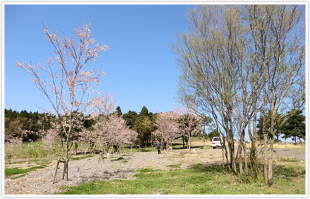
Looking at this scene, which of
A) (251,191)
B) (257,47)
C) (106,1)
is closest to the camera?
(106,1)

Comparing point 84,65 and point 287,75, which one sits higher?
point 84,65

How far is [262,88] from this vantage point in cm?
676

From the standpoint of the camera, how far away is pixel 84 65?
25.1 ft

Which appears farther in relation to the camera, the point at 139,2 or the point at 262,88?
the point at 262,88

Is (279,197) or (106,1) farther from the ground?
(106,1)

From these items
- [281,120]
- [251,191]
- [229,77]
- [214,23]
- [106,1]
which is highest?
[214,23]

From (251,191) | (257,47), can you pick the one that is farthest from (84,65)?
(251,191)

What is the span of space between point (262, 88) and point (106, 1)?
222 inches

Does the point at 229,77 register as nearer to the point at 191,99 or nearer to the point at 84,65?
the point at 191,99

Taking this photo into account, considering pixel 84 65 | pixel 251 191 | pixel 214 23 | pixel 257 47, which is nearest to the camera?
pixel 251 191

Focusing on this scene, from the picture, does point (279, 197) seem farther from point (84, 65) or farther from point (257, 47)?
point (84, 65)

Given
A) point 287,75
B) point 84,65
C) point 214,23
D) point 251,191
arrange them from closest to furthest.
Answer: point 251,191
point 287,75
point 84,65
point 214,23

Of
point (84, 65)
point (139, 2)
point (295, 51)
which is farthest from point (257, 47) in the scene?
point (84, 65)

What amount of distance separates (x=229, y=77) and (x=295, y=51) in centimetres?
233
